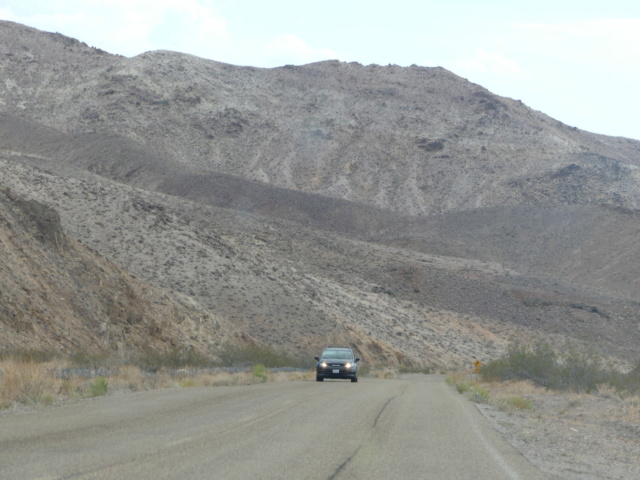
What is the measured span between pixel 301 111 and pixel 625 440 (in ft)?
433

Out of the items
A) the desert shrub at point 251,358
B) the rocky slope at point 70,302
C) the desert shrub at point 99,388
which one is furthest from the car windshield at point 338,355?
the desert shrub at point 99,388

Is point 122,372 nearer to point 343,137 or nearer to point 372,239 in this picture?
point 372,239

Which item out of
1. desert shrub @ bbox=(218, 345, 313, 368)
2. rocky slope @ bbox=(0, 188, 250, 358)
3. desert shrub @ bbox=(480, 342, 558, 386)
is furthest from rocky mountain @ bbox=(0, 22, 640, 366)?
desert shrub @ bbox=(480, 342, 558, 386)

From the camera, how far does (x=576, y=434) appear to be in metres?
16.2

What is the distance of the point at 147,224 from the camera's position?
54.8 m

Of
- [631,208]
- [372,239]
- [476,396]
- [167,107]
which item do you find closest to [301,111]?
[167,107]

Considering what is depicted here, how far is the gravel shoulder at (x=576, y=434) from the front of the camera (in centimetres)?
1137

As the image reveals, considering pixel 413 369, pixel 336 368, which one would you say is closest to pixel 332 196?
pixel 413 369

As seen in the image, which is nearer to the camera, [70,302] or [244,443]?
[244,443]

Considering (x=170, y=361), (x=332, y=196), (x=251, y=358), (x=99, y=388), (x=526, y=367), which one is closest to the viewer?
(x=99, y=388)

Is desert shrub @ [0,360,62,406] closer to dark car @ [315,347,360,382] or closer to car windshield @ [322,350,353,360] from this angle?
dark car @ [315,347,360,382]

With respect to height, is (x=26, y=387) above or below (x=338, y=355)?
above

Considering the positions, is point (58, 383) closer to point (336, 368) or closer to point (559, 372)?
point (336, 368)

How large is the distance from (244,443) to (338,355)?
21.5 meters
